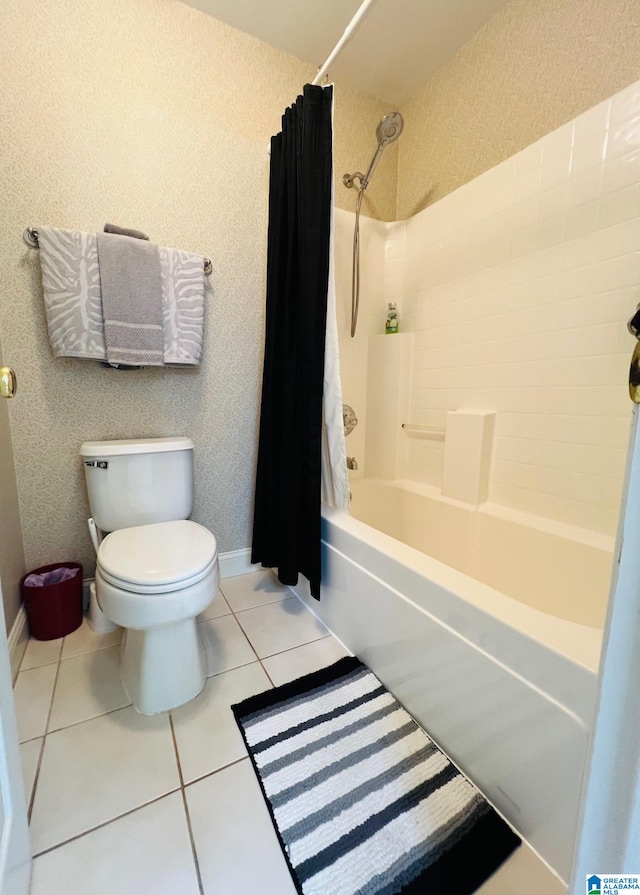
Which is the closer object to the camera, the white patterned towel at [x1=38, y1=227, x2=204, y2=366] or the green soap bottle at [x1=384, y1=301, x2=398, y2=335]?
the white patterned towel at [x1=38, y1=227, x2=204, y2=366]

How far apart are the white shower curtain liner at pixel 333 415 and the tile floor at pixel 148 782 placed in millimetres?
589

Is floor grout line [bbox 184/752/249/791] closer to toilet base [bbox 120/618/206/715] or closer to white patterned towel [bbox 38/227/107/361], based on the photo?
toilet base [bbox 120/618/206/715]

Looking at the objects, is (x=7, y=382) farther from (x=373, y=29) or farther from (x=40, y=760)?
(x=373, y=29)

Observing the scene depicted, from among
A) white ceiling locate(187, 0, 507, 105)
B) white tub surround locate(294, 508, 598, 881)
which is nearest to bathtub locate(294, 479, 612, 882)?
white tub surround locate(294, 508, 598, 881)

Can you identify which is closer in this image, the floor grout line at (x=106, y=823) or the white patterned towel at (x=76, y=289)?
the floor grout line at (x=106, y=823)

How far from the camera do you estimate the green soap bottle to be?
192 centimetres

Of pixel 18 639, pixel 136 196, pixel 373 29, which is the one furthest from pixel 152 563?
pixel 373 29

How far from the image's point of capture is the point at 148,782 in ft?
2.69

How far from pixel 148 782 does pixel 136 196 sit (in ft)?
6.10

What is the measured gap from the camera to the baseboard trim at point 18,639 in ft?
3.69

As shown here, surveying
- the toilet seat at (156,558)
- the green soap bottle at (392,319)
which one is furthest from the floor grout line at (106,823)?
the green soap bottle at (392,319)

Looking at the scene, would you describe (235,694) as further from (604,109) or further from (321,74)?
(604,109)

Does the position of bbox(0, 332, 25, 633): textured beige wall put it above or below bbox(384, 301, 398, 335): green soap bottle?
below
